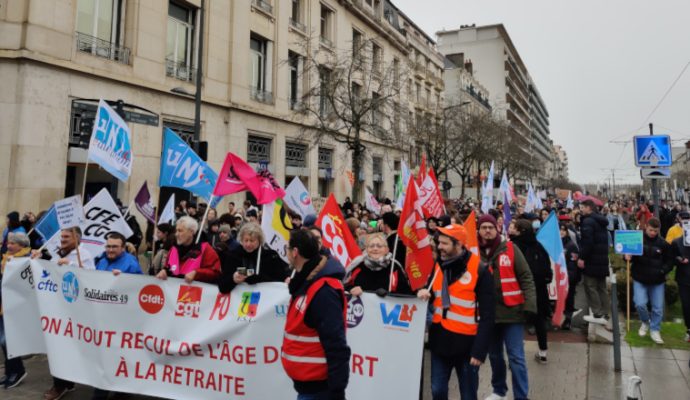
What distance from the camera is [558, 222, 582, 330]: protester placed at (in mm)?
7520

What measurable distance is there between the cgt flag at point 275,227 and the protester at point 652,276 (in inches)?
215

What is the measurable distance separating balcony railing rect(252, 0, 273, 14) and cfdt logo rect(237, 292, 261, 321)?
19901 mm

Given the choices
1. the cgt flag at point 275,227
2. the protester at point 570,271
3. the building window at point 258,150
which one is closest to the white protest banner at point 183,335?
the cgt flag at point 275,227

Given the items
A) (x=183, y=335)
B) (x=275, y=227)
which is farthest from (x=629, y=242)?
(x=183, y=335)

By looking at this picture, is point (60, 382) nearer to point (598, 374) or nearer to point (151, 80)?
point (598, 374)

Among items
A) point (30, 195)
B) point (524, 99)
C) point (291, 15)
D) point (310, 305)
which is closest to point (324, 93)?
point (291, 15)

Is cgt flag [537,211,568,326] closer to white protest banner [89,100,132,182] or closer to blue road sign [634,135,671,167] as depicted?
blue road sign [634,135,671,167]

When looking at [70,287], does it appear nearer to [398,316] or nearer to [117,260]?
[117,260]

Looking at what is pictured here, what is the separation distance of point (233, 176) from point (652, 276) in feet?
21.7

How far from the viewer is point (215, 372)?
4.26 meters

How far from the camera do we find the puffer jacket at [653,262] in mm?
6727

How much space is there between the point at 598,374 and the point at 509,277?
2298mm

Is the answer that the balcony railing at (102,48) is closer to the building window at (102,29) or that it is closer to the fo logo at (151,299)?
the building window at (102,29)

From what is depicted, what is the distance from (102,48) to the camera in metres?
14.6
